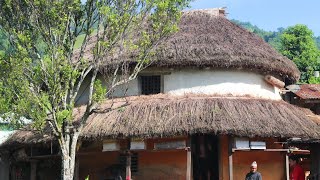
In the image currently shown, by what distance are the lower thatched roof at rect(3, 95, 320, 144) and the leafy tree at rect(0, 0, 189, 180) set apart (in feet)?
7.61

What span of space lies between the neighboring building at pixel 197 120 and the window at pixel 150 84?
0.12ft

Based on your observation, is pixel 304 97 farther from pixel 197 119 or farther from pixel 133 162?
pixel 133 162

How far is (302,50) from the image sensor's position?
1517 inches

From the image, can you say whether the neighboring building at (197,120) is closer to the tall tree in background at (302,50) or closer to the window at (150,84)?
the window at (150,84)

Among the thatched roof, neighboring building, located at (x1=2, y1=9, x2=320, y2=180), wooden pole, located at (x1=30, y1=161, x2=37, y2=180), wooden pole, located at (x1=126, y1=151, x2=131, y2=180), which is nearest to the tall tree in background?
the thatched roof

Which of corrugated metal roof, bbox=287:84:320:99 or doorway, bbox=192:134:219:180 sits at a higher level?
corrugated metal roof, bbox=287:84:320:99

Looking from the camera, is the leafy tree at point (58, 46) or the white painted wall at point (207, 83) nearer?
the leafy tree at point (58, 46)

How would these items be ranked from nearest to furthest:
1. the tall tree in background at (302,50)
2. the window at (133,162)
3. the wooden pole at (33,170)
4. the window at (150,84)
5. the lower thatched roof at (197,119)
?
the lower thatched roof at (197,119) → the window at (133,162) → the window at (150,84) → the wooden pole at (33,170) → the tall tree in background at (302,50)

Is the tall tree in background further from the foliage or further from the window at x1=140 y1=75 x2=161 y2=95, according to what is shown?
the window at x1=140 y1=75 x2=161 y2=95

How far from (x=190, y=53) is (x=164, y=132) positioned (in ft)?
11.4

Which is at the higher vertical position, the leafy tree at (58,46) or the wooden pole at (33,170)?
the leafy tree at (58,46)

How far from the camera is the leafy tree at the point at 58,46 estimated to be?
13742mm

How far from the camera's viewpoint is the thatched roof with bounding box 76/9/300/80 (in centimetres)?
1825

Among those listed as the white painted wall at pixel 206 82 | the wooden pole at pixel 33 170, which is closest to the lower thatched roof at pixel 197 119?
the white painted wall at pixel 206 82
